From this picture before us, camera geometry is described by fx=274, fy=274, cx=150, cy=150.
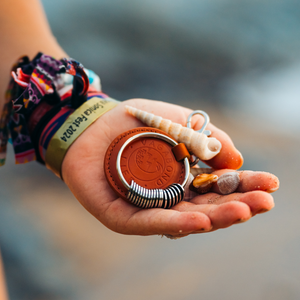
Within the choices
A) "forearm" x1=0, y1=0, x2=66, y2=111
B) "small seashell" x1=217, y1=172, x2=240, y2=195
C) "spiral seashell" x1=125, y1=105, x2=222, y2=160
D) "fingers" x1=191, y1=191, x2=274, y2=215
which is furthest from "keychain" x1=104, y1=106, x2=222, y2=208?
"forearm" x1=0, y1=0, x2=66, y2=111

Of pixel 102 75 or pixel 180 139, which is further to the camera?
pixel 102 75

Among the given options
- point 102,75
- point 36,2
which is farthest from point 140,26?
point 36,2

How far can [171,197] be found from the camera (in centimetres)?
135

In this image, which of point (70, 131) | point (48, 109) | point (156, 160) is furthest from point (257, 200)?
point (48, 109)

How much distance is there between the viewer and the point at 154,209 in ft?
4.30

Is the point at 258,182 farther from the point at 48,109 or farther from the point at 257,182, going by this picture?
the point at 48,109

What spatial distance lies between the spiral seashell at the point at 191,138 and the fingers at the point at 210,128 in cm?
6

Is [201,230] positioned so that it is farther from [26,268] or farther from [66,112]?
[26,268]

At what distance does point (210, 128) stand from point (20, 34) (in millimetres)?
1979

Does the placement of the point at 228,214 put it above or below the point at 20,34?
below

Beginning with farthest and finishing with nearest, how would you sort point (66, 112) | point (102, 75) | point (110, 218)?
point (102, 75) → point (66, 112) → point (110, 218)

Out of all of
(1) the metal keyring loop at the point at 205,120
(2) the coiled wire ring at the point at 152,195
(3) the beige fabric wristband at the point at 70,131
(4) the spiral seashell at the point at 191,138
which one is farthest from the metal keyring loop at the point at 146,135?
(3) the beige fabric wristband at the point at 70,131

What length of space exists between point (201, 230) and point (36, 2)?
116 inches

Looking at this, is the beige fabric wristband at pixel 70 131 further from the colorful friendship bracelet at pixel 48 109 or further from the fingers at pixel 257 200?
the fingers at pixel 257 200
